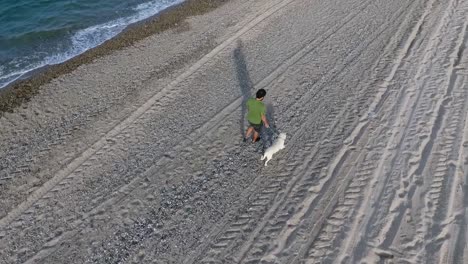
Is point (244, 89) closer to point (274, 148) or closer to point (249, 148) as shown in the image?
point (249, 148)

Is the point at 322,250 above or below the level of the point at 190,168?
below

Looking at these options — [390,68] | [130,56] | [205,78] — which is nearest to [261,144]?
[205,78]

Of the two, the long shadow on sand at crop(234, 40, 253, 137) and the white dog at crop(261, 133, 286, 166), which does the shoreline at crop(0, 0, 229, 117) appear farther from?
the white dog at crop(261, 133, 286, 166)

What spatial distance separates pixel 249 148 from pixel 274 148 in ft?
3.28

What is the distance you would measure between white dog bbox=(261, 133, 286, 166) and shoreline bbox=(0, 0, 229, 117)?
8.87 metres

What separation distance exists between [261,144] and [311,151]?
4.39ft

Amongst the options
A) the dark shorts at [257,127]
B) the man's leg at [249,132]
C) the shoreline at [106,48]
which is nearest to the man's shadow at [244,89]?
the man's leg at [249,132]

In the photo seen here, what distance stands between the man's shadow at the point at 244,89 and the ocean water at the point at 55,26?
6.36 meters

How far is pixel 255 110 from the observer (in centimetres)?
1076

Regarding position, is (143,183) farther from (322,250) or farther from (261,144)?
(322,250)

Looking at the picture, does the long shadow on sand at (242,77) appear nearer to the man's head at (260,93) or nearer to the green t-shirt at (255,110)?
the green t-shirt at (255,110)

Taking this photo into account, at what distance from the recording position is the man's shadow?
1220 centimetres

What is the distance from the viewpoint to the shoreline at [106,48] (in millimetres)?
15469

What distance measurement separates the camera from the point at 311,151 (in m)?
11.3
